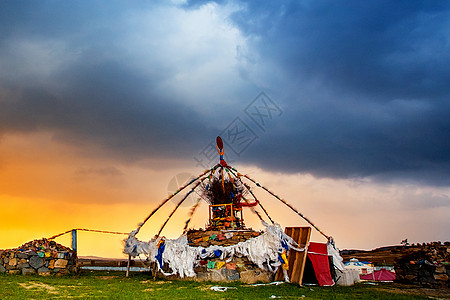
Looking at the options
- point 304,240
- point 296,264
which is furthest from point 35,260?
point 304,240

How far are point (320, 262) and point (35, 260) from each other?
591 inches

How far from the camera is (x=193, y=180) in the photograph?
19.9 meters

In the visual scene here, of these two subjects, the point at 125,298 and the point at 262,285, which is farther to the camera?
the point at 262,285

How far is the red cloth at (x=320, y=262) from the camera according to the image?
16.4m

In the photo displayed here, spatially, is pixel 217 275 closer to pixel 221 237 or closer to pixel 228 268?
pixel 228 268

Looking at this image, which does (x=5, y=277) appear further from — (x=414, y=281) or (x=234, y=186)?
(x=414, y=281)

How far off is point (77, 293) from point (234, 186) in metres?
9.64

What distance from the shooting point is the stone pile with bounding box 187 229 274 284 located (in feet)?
53.2

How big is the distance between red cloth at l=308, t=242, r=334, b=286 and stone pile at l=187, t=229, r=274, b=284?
2.10m

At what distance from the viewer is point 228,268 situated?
1627 centimetres

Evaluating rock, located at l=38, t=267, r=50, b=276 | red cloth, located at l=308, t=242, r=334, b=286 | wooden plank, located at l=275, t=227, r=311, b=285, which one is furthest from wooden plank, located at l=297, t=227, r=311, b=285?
rock, located at l=38, t=267, r=50, b=276

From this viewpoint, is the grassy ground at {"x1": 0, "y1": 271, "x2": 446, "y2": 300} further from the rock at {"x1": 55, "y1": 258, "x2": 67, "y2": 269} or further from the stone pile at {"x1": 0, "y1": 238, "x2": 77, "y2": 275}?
the rock at {"x1": 55, "y1": 258, "x2": 67, "y2": 269}

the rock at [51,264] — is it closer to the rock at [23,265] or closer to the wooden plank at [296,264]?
the rock at [23,265]

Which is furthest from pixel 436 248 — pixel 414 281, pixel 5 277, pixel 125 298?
pixel 5 277
